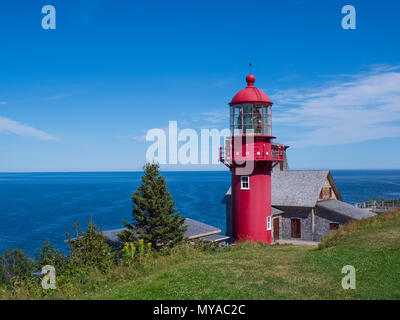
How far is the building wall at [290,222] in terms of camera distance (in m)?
27.0

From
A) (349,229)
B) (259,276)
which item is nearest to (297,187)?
(349,229)

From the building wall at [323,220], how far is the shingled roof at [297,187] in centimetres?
104

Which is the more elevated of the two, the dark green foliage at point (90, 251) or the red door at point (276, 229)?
the dark green foliage at point (90, 251)

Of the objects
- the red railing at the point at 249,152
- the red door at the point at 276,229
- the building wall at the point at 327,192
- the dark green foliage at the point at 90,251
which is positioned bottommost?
the red door at the point at 276,229

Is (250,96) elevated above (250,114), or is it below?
above

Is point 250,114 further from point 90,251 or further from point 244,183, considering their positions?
point 90,251

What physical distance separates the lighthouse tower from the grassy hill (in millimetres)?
7731

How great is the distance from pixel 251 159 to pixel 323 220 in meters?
9.80

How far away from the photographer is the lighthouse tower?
20.7 meters

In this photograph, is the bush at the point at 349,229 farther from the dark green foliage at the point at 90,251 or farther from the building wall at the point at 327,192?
the building wall at the point at 327,192

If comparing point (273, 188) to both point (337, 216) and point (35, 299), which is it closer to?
point (337, 216)

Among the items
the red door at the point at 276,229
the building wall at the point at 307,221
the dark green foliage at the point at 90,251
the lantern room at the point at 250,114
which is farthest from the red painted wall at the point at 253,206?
the dark green foliage at the point at 90,251

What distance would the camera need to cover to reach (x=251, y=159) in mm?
21125

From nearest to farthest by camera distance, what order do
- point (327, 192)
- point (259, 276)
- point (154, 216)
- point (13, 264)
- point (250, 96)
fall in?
1. point (259, 276)
2. point (250, 96)
3. point (154, 216)
4. point (327, 192)
5. point (13, 264)
